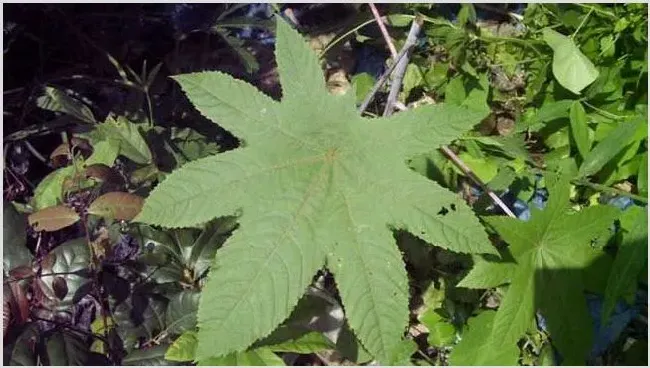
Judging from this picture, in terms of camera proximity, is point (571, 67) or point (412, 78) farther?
point (412, 78)

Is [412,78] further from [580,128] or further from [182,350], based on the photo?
[182,350]

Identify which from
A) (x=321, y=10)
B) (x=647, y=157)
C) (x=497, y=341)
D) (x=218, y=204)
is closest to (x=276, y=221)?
(x=218, y=204)

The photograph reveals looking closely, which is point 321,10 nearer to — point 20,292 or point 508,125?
point 508,125

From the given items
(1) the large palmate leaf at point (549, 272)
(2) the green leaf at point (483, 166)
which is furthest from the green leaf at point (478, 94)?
(1) the large palmate leaf at point (549, 272)

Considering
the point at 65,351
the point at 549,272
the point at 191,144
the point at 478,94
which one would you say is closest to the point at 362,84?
the point at 478,94

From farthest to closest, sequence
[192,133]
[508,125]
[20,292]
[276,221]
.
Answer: [508,125], [192,133], [20,292], [276,221]

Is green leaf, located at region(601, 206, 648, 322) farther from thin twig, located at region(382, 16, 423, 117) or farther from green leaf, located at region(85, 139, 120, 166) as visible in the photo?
green leaf, located at region(85, 139, 120, 166)

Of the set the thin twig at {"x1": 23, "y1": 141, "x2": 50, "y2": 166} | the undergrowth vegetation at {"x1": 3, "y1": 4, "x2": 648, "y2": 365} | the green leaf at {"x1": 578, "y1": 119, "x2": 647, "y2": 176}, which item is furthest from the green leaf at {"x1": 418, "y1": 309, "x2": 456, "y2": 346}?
the thin twig at {"x1": 23, "y1": 141, "x2": 50, "y2": 166}
